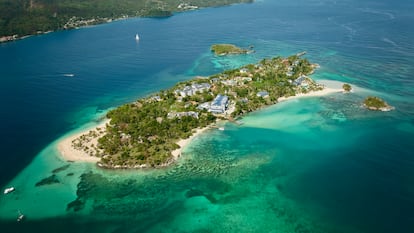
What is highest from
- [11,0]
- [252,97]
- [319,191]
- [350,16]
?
[11,0]

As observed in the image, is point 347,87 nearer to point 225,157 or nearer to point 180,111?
point 180,111

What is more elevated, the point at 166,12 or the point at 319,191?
the point at 166,12

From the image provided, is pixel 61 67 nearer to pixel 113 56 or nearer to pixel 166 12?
pixel 113 56

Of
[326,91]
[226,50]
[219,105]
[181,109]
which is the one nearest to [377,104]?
[326,91]

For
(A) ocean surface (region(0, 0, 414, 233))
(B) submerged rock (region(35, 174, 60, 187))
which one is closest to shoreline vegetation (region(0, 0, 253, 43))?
(A) ocean surface (region(0, 0, 414, 233))

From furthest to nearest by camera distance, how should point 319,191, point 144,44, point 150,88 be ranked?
point 144,44, point 150,88, point 319,191

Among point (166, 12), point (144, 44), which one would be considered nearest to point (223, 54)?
point (144, 44)
